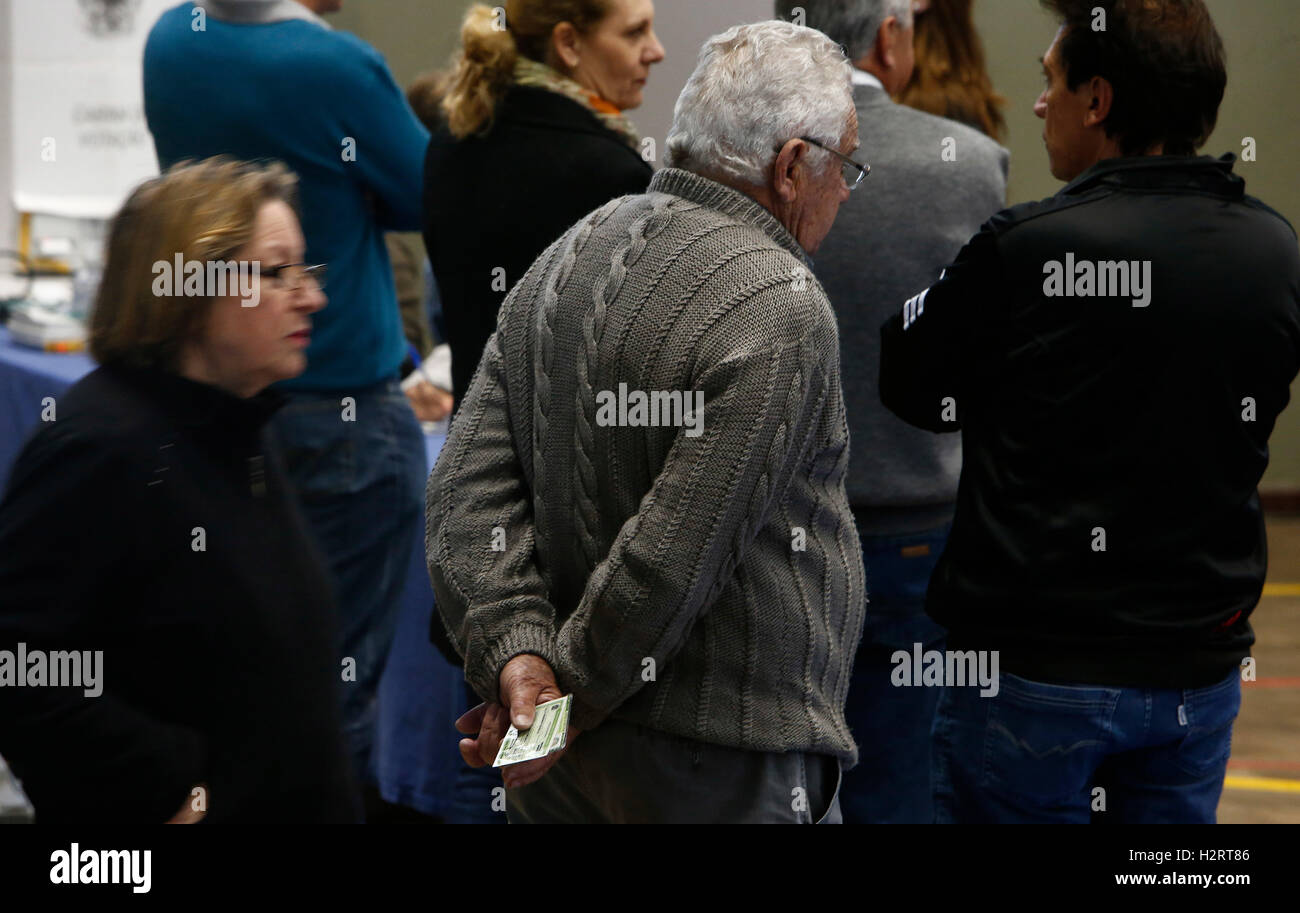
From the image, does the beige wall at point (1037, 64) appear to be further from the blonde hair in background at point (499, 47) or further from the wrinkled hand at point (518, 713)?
the wrinkled hand at point (518, 713)

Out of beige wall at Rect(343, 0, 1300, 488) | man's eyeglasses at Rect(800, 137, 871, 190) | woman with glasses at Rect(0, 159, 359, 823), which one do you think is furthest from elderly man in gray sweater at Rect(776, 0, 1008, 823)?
beige wall at Rect(343, 0, 1300, 488)

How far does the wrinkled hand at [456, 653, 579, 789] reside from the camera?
4.82 feet

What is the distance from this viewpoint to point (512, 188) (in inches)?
85.0

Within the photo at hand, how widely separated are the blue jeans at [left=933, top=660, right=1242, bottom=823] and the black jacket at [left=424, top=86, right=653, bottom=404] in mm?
914

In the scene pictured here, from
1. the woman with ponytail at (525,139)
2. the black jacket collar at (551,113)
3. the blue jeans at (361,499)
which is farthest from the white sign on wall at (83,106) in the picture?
the black jacket collar at (551,113)

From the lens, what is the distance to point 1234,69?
19.5ft

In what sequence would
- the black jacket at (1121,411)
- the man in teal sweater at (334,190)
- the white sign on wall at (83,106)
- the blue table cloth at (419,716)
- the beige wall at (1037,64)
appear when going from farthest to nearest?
the beige wall at (1037,64)
the white sign on wall at (83,106)
the blue table cloth at (419,716)
the man in teal sweater at (334,190)
the black jacket at (1121,411)

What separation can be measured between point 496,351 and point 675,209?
28 cm

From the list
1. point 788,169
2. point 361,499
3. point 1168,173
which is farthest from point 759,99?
point 361,499

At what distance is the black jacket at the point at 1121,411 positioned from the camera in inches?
65.1

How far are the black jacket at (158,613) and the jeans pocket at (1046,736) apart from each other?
84 cm

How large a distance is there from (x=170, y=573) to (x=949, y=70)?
1.82m

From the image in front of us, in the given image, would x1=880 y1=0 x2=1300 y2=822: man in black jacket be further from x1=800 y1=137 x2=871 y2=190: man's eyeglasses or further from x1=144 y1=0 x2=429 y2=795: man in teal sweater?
x1=144 y1=0 x2=429 y2=795: man in teal sweater
